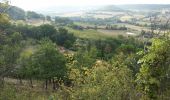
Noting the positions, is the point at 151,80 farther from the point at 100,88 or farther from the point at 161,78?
the point at 100,88

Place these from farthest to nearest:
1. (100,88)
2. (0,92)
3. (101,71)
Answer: (0,92) < (101,71) < (100,88)

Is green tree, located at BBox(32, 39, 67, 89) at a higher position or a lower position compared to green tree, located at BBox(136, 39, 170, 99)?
lower

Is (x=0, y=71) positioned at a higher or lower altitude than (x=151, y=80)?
lower

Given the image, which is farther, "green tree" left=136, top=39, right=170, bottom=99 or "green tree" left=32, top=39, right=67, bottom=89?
"green tree" left=32, top=39, right=67, bottom=89

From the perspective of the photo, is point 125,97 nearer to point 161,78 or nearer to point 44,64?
point 161,78

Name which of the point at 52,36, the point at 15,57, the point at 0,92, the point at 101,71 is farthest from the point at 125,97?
the point at 52,36

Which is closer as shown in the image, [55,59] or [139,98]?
[139,98]

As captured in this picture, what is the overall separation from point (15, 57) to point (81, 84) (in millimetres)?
38310

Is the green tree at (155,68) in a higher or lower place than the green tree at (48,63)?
higher

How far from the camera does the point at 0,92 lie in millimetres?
35500

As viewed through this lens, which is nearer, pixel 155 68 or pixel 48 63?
pixel 155 68

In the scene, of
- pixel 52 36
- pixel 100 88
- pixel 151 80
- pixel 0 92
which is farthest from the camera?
pixel 52 36

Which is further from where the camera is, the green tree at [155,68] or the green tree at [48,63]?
the green tree at [48,63]

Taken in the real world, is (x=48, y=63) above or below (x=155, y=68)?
below
